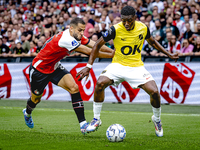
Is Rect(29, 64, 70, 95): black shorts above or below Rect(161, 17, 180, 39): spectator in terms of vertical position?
above

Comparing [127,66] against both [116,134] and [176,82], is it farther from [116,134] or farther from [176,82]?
[176,82]

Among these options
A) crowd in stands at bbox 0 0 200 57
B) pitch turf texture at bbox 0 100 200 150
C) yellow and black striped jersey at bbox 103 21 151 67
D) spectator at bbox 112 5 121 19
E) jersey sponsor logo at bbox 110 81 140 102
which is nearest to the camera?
pitch turf texture at bbox 0 100 200 150

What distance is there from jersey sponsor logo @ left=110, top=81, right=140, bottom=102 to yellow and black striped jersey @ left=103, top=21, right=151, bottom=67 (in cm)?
557

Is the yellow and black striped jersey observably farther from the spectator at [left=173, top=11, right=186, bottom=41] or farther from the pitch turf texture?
the spectator at [left=173, top=11, right=186, bottom=41]

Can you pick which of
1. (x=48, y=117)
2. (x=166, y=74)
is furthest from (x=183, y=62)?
(x=48, y=117)

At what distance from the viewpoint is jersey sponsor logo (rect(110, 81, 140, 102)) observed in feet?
38.0

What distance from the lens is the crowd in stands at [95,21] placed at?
12144 mm

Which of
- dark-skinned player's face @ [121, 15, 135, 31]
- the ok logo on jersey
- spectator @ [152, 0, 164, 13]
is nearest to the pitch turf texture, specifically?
the ok logo on jersey

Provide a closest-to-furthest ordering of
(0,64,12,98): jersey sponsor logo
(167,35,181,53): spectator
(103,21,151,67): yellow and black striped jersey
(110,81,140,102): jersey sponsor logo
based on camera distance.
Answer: (103,21,151,67): yellow and black striped jersey → (110,81,140,102): jersey sponsor logo → (167,35,181,53): spectator → (0,64,12,98): jersey sponsor logo

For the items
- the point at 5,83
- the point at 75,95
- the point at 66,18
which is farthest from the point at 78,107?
the point at 66,18

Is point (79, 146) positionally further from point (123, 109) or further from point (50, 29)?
point (50, 29)

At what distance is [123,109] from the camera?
34.3 ft

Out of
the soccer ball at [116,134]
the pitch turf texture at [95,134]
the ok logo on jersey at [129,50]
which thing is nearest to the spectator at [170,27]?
the pitch turf texture at [95,134]

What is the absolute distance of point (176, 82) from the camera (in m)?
11.1
